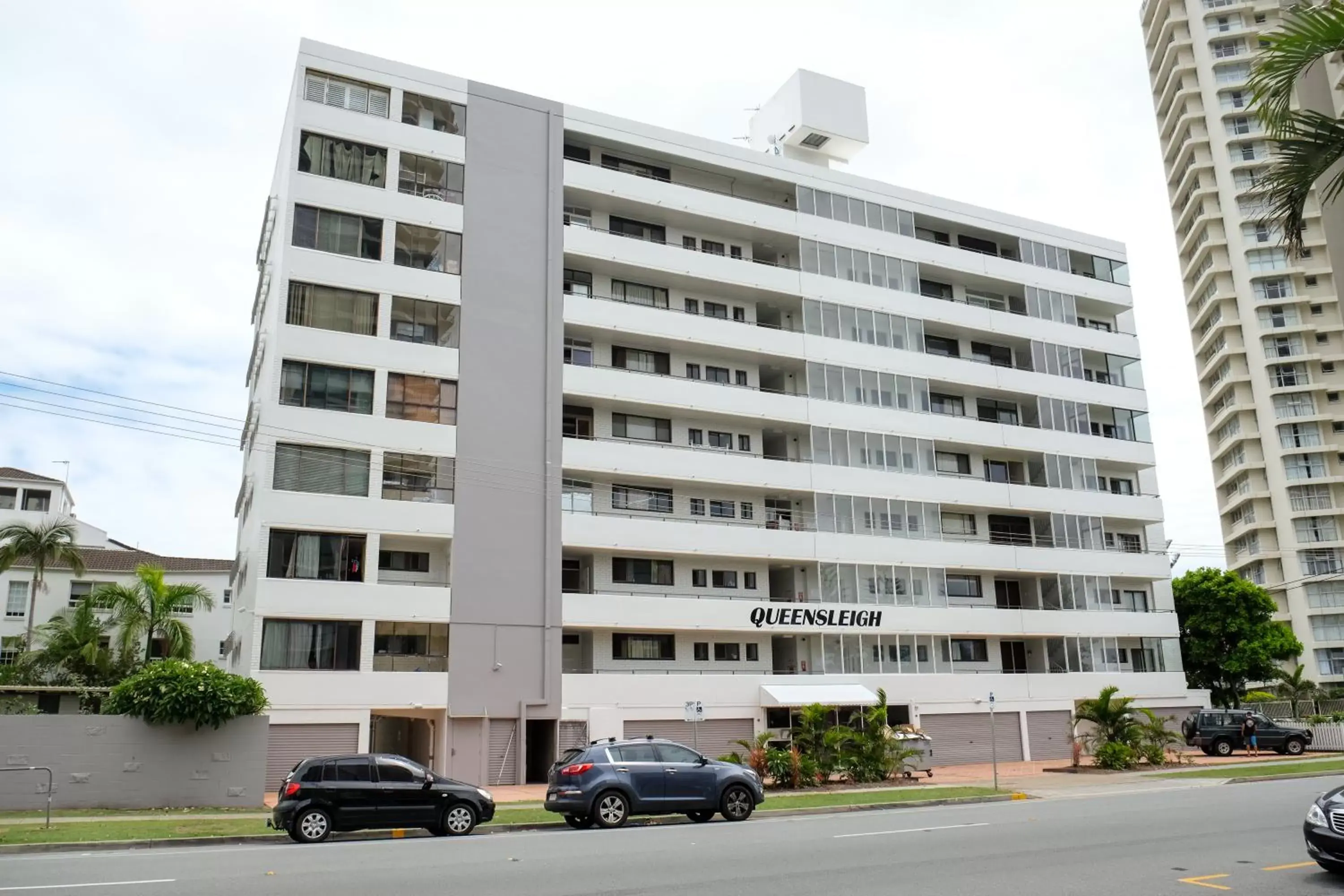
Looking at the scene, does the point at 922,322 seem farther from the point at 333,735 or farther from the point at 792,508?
the point at 333,735

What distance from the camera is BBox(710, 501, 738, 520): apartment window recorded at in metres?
43.5

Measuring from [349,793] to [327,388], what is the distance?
1997 centimetres

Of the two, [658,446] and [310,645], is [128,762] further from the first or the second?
[658,446]

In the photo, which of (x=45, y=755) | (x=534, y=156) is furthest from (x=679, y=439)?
(x=45, y=755)

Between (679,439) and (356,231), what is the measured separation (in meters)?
14.8

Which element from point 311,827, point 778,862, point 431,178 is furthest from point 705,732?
point 778,862

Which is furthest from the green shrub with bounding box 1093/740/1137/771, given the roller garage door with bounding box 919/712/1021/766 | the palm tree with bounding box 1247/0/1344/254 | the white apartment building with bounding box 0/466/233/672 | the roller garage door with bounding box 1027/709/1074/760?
the white apartment building with bounding box 0/466/233/672

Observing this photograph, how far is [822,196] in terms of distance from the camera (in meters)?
48.2

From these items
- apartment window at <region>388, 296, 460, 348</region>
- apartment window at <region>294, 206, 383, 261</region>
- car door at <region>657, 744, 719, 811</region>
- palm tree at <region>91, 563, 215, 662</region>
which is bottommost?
car door at <region>657, 744, 719, 811</region>

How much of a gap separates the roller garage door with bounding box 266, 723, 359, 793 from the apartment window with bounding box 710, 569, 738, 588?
49.8 feet

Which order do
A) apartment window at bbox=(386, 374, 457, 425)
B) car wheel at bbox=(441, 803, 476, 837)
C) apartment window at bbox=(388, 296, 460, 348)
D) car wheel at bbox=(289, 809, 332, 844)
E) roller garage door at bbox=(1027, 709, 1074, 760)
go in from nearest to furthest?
car wheel at bbox=(289, 809, 332, 844)
car wheel at bbox=(441, 803, 476, 837)
apartment window at bbox=(386, 374, 457, 425)
apartment window at bbox=(388, 296, 460, 348)
roller garage door at bbox=(1027, 709, 1074, 760)

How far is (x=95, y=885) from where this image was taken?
1284 cm

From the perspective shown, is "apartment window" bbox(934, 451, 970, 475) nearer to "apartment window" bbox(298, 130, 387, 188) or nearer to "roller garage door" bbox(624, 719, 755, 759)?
"roller garage door" bbox(624, 719, 755, 759)

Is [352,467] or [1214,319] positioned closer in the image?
[352,467]
